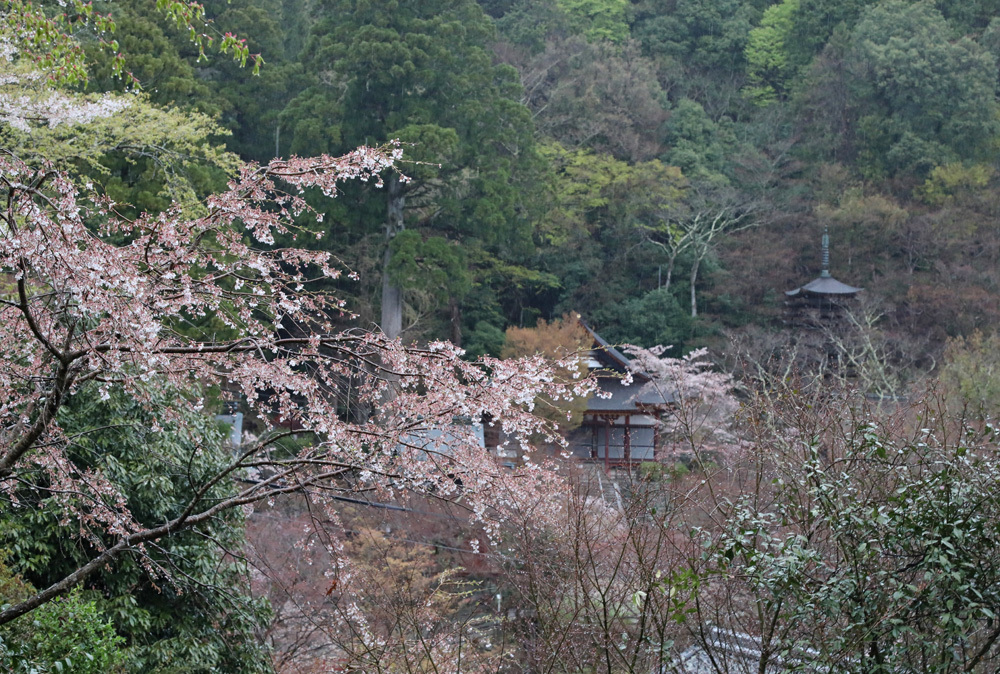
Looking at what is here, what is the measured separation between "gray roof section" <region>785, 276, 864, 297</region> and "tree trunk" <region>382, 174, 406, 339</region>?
29.9 ft

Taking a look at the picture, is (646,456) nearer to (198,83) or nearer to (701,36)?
(198,83)

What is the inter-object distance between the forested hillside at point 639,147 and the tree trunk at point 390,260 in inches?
3.1

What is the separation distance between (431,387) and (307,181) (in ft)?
2.94

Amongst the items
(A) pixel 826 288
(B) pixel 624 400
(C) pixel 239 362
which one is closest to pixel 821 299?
(A) pixel 826 288

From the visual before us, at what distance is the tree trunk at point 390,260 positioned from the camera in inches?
679

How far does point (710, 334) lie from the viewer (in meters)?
20.9

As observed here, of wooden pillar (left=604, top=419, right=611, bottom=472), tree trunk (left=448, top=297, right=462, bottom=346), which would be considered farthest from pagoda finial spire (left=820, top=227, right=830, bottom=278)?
tree trunk (left=448, top=297, right=462, bottom=346)

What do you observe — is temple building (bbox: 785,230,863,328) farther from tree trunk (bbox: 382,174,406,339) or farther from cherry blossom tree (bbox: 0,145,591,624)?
cherry blossom tree (bbox: 0,145,591,624)

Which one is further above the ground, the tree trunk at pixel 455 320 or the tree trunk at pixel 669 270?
the tree trunk at pixel 669 270

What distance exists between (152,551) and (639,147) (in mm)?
20116

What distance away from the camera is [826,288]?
65.4ft

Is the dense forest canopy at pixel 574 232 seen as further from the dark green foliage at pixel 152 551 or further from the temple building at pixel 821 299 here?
the temple building at pixel 821 299

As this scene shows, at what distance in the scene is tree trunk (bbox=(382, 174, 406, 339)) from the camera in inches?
679

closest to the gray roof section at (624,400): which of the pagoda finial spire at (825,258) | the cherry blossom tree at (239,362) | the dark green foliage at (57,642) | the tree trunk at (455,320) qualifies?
the tree trunk at (455,320)
